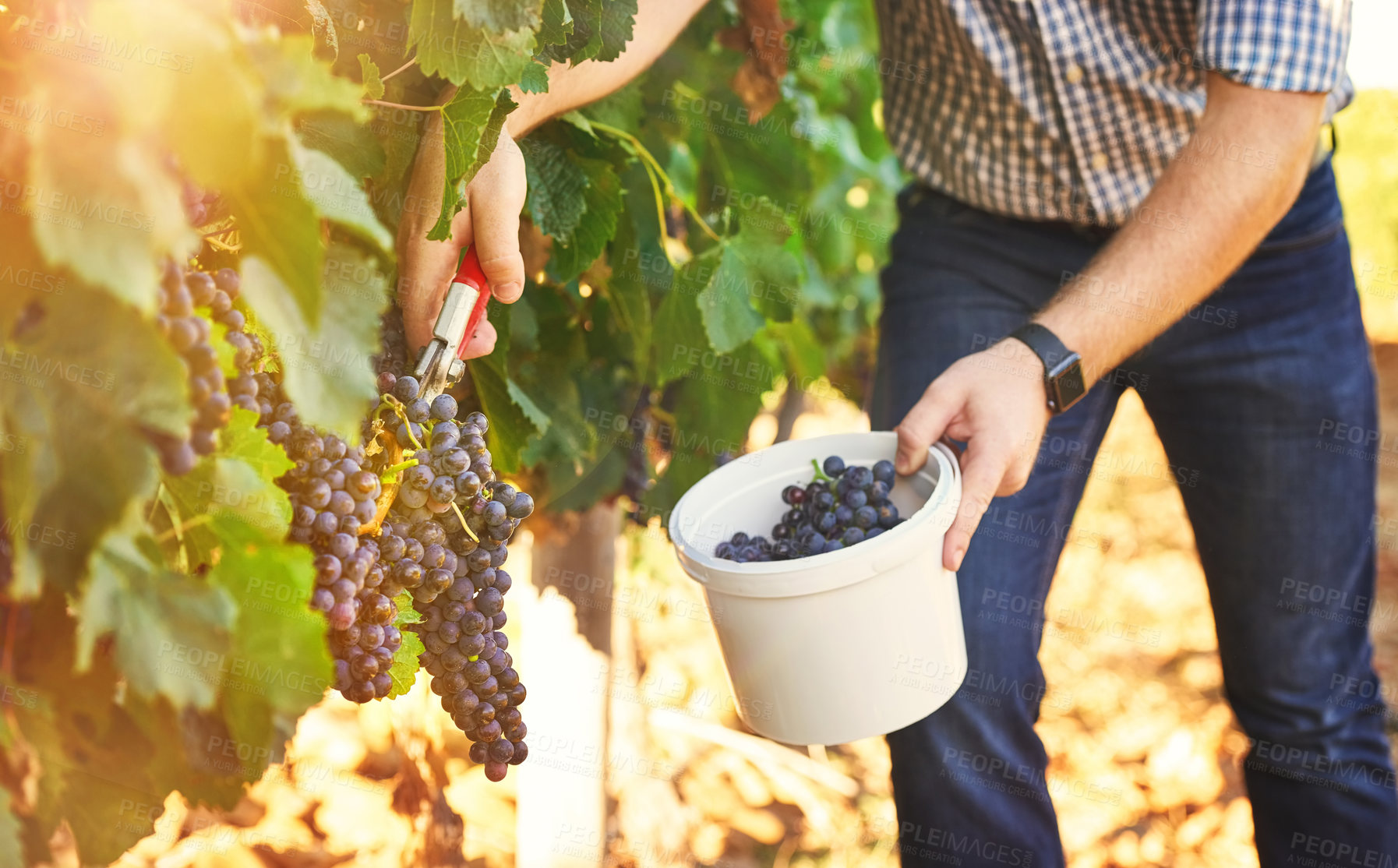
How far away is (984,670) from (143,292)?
131 cm

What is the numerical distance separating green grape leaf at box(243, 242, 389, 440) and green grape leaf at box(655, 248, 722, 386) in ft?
3.05

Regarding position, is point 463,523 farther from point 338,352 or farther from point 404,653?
point 338,352

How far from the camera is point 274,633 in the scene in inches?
23.4

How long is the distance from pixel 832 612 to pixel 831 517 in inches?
5.3

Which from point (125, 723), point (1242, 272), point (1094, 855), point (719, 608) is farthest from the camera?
point (1094, 855)

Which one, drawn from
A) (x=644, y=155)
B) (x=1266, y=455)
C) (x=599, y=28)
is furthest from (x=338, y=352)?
(x=1266, y=455)

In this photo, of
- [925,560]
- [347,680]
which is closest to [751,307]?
[925,560]

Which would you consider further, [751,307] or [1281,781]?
[1281,781]

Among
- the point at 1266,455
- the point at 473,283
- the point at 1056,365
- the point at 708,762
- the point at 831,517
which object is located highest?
the point at 473,283

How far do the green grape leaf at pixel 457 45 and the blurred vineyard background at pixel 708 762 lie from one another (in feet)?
3.14

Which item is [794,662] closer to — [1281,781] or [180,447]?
[180,447]

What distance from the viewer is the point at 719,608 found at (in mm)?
1186

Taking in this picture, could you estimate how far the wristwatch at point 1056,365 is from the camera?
4.55ft

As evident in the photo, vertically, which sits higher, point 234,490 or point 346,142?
point 346,142
